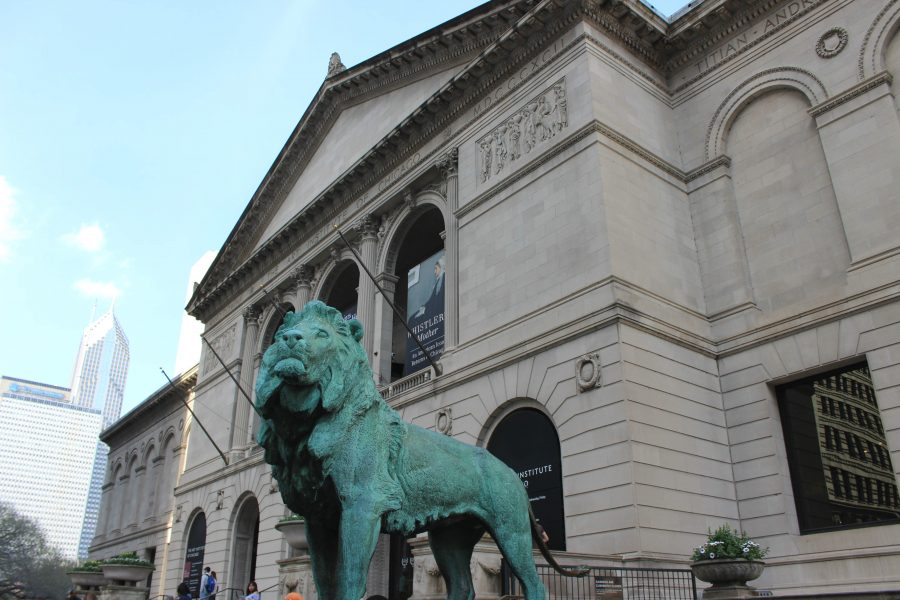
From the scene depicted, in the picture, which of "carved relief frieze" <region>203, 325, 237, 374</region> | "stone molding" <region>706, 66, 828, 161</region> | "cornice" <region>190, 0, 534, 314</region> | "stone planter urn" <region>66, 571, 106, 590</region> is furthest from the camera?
"carved relief frieze" <region>203, 325, 237, 374</region>

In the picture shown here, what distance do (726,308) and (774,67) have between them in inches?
271

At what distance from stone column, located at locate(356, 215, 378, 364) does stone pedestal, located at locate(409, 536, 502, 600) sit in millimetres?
16310

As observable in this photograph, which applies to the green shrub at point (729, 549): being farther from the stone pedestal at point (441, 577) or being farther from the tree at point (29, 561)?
the tree at point (29, 561)

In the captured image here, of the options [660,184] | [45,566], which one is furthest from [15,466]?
[660,184]

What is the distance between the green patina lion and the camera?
5.58 metres

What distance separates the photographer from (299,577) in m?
16.5

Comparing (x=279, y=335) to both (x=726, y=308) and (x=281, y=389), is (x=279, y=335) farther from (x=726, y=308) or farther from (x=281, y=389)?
(x=726, y=308)

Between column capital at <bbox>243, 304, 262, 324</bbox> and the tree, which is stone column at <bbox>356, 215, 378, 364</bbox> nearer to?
column capital at <bbox>243, 304, 262, 324</bbox>

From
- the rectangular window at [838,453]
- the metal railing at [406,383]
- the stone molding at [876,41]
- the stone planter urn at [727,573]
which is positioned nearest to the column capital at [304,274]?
the metal railing at [406,383]

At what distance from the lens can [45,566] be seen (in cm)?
8375

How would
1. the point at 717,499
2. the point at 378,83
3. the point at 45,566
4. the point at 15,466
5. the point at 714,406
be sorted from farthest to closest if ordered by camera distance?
the point at 15,466
the point at 45,566
the point at 378,83
the point at 714,406
the point at 717,499

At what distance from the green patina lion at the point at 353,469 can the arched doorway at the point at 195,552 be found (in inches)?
1299

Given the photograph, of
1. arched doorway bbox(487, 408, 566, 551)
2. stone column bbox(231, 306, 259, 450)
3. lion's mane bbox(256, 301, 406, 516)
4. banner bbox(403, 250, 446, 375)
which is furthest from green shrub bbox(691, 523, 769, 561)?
stone column bbox(231, 306, 259, 450)

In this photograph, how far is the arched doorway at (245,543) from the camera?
3341 cm
